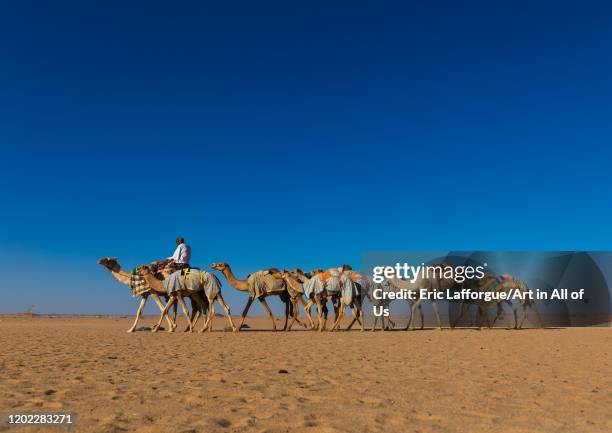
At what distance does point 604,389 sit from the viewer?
7.58 meters

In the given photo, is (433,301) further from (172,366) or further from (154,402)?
(154,402)

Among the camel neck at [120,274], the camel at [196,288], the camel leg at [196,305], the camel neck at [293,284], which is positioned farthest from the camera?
the camel neck at [293,284]

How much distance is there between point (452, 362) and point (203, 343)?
683 centimetres

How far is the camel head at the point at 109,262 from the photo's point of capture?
20328 mm

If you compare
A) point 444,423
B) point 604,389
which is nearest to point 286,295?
point 604,389

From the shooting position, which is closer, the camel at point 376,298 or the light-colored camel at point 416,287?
the camel at point 376,298

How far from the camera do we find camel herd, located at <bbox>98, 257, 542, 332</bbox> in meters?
18.8

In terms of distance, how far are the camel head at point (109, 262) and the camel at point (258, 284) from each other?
3.85 m

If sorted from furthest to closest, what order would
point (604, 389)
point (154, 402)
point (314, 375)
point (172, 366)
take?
point (172, 366), point (314, 375), point (604, 389), point (154, 402)

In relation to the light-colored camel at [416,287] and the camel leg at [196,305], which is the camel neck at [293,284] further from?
the light-colored camel at [416,287]

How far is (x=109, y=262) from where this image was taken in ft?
67.0

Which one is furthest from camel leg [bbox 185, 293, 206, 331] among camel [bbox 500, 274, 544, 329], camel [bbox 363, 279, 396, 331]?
camel [bbox 500, 274, 544, 329]

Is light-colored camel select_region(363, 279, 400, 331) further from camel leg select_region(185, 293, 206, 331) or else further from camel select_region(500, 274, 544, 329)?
camel leg select_region(185, 293, 206, 331)

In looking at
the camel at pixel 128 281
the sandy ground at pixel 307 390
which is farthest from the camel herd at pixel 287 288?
the sandy ground at pixel 307 390
